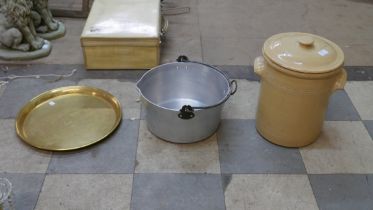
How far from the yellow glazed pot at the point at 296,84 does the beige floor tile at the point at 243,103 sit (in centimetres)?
18

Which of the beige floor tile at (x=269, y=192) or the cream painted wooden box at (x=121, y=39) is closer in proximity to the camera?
the beige floor tile at (x=269, y=192)

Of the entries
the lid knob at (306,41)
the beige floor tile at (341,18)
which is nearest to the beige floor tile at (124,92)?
the lid knob at (306,41)

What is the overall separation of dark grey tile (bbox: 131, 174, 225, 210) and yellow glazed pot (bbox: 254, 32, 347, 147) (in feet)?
1.16

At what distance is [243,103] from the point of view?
72.9 inches

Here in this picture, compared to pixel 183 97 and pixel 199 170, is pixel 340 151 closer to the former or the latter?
pixel 199 170

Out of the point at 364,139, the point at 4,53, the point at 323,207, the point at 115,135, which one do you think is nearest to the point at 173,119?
the point at 115,135

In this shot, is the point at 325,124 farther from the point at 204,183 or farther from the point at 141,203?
the point at 141,203

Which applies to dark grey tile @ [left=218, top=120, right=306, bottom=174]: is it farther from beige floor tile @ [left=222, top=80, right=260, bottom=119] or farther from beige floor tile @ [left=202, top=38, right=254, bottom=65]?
beige floor tile @ [left=202, top=38, right=254, bottom=65]

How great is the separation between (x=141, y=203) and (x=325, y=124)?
923 mm

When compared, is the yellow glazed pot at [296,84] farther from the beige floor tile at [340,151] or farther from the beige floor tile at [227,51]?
the beige floor tile at [227,51]

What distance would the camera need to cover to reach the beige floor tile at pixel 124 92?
70.2 inches

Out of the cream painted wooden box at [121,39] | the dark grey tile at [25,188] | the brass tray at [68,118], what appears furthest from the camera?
the cream painted wooden box at [121,39]

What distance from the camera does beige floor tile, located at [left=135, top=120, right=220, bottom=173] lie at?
4.90 ft

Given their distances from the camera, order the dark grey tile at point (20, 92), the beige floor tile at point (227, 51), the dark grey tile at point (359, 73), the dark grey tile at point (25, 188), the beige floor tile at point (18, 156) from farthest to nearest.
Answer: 1. the beige floor tile at point (227, 51)
2. the dark grey tile at point (359, 73)
3. the dark grey tile at point (20, 92)
4. the beige floor tile at point (18, 156)
5. the dark grey tile at point (25, 188)
